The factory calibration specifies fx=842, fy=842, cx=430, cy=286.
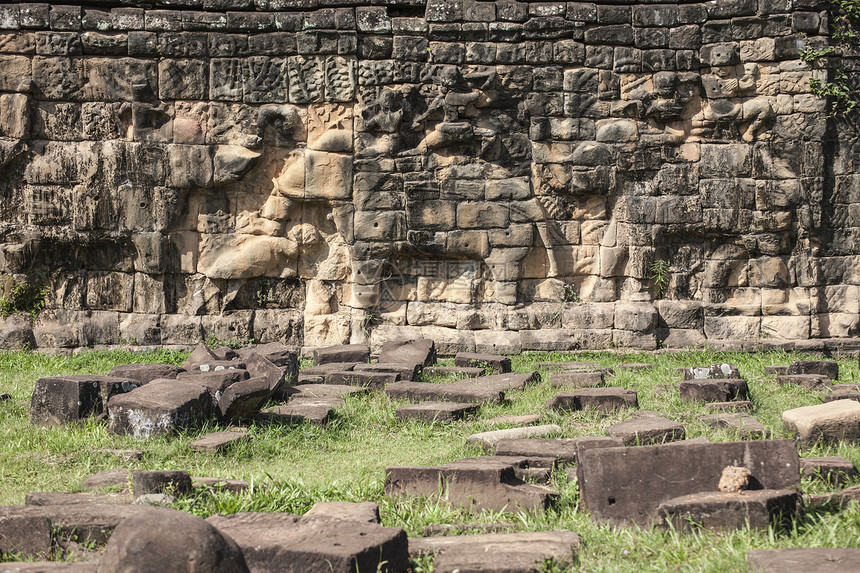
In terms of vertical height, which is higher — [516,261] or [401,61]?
[401,61]

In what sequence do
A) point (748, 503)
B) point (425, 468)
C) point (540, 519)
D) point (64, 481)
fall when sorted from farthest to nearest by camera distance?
point (64, 481), point (425, 468), point (540, 519), point (748, 503)

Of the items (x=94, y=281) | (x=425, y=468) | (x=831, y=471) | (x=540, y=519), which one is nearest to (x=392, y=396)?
(x=425, y=468)

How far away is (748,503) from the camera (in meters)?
3.94

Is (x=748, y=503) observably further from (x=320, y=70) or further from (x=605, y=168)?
(x=320, y=70)

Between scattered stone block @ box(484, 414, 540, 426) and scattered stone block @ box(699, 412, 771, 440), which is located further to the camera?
scattered stone block @ box(484, 414, 540, 426)

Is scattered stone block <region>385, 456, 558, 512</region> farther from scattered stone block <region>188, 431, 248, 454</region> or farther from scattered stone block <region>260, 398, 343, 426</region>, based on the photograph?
scattered stone block <region>260, 398, 343, 426</region>

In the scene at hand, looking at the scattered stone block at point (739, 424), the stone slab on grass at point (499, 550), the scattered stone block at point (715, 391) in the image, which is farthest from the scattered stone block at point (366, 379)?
the stone slab on grass at point (499, 550)

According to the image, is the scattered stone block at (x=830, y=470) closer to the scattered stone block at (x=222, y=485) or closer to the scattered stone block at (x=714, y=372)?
the scattered stone block at (x=714, y=372)

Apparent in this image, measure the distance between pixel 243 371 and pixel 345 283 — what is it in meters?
3.18

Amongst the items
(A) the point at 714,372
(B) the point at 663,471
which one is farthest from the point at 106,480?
(A) the point at 714,372

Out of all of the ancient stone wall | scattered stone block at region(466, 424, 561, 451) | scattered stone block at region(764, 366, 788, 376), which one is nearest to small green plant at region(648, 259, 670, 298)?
the ancient stone wall

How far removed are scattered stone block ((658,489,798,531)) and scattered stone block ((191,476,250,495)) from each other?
2.32 metres

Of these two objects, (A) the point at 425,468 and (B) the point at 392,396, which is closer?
(A) the point at 425,468

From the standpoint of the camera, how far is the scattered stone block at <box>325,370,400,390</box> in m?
8.19
